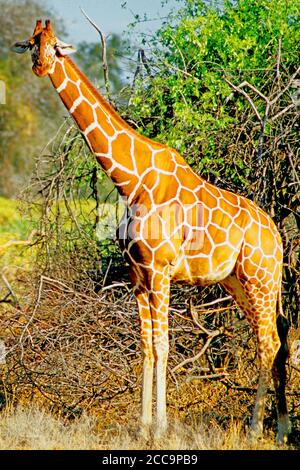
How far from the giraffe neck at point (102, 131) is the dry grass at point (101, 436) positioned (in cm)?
176

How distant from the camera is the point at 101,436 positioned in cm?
663

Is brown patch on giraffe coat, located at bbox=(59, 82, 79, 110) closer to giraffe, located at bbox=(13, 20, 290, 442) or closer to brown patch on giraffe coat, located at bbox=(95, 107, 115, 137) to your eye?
giraffe, located at bbox=(13, 20, 290, 442)

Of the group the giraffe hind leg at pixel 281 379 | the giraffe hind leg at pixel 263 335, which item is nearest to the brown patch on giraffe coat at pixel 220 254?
the giraffe hind leg at pixel 263 335

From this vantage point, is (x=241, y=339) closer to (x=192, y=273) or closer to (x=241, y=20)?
(x=192, y=273)

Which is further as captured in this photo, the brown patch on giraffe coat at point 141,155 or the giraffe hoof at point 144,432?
the brown patch on giraffe coat at point 141,155

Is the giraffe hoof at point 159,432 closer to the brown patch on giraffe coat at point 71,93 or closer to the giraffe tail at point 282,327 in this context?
the giraffe tail at point 282,327

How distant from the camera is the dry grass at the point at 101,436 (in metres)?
6.09

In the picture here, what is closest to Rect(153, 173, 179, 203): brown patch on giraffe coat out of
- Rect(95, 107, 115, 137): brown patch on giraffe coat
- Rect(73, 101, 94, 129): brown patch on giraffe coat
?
Rect(95, 107, 115, 137): brown patch on giraffe coat

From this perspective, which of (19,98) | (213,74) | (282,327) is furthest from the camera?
(19,98)

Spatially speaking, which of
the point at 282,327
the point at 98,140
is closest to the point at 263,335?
the point at 282,327

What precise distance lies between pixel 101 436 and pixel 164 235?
5.25 feet

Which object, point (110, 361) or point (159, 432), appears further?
point (110, 361)

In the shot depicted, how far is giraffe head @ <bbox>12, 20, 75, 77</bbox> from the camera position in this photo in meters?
6.23

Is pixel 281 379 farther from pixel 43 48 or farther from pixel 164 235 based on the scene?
pixel 43 48
